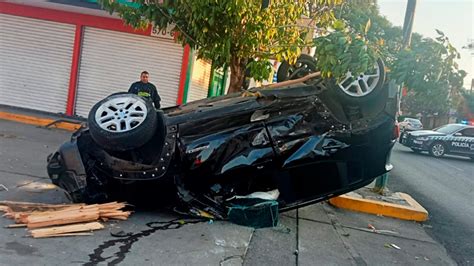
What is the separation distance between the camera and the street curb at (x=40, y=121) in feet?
37.9

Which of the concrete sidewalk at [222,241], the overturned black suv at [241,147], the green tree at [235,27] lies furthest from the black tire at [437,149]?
the overturned black suv at [241,147]

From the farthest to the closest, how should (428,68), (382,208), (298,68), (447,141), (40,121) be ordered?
1. (447,141)
2. (40,121)
3. (298,68)
4. (382,208)
5. (428,68)

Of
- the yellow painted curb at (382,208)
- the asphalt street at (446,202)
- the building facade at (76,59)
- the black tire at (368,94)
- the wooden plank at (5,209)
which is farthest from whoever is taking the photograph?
the building facade at (76,59)

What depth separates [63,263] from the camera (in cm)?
346

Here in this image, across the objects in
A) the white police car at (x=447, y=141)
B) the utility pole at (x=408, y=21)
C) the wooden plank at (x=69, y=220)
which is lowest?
the wooden plank at (x=69, y=220)

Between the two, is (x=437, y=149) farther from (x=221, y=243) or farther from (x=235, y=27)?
(x=221, y=243)

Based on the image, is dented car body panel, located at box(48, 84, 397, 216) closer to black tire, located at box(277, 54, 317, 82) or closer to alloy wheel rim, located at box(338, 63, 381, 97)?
alloy wheel rim, located at box(338, 63, 381, 97)

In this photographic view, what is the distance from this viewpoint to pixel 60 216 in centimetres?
417

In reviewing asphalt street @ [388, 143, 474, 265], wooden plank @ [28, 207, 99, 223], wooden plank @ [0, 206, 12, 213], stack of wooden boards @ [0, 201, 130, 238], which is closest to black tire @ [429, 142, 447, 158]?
asphalt street @ [388, 143, 474, 265]

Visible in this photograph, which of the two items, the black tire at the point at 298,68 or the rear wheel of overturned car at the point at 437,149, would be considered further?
the rear wheel of overturned car at the point at 437,149

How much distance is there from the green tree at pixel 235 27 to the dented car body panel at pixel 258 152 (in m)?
2.05

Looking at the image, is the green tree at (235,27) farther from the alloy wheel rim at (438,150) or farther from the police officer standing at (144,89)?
the alloy wheel rim at (438,150)

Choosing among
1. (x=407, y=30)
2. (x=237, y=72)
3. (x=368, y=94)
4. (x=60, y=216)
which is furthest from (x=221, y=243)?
(x=407, y=30)

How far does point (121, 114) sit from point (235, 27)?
2.94 meters
